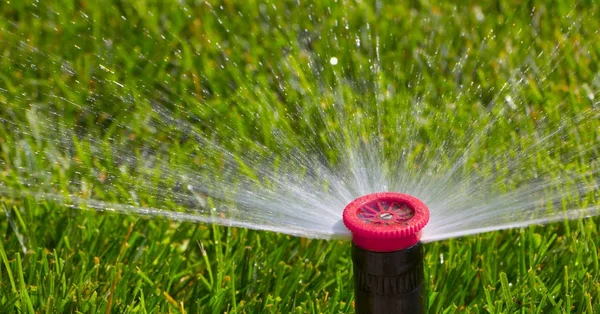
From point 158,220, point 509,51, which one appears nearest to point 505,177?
point 509,51

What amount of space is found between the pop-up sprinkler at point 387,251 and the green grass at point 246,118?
1.41 ft

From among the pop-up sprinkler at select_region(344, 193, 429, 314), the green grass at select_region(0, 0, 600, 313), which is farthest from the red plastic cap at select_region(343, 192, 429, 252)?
the green grass at select_region(0, 0, 600, 313)

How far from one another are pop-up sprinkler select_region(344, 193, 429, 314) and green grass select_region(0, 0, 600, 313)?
0.43 m

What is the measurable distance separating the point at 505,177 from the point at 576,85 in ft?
1.85

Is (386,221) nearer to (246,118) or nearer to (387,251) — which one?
(387,251)

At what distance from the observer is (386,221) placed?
4.68ft

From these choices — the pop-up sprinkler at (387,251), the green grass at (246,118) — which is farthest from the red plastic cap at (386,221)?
the green grass at (246,118)

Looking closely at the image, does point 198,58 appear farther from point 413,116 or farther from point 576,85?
point 576,85

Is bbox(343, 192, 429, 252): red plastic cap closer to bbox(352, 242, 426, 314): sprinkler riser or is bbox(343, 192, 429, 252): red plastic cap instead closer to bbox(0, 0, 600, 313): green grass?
bbox(352, 242, 426, 314): sprinkler riser

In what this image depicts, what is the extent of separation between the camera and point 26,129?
104 inches

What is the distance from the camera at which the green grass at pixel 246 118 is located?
201 centimetres

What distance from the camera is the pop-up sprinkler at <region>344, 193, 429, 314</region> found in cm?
139

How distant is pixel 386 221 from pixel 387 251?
0.17 feet

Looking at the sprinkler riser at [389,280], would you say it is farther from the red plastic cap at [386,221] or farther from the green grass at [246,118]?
the green grass at [246,118]
